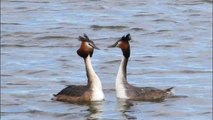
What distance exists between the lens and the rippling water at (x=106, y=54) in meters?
16.5

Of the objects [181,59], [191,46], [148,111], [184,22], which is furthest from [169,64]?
[184,22]

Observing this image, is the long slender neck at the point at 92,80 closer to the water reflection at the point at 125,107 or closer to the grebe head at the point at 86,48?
the grebe head at the point at 86,48

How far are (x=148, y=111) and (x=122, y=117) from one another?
58 cm

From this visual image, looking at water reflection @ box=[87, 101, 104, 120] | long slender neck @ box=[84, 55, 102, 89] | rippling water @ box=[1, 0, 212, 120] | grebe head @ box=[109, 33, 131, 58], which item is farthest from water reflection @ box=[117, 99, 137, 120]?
grebe head @ box=[109, 33, 131, 58]

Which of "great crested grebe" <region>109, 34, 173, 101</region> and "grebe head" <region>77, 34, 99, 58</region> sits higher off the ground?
"grebe head" <region>77, 34, 99, 58</region>

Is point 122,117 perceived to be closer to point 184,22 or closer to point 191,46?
point 191,46

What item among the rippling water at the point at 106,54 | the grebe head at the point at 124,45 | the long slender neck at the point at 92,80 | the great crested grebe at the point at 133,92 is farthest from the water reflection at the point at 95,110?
the grebe head at the point at 124,45

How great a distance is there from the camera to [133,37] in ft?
78.7

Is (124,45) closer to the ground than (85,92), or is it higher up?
higher up

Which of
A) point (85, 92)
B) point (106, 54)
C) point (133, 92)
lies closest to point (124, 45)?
point (133, 92)

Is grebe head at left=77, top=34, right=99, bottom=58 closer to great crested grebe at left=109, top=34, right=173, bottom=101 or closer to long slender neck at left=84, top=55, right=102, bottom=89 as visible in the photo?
long slender neck at left=84, top=55, right=102, bottom=89

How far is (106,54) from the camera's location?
843 inches

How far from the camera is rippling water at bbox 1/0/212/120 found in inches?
648

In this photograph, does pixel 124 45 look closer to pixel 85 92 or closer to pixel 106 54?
pixel 85 92
